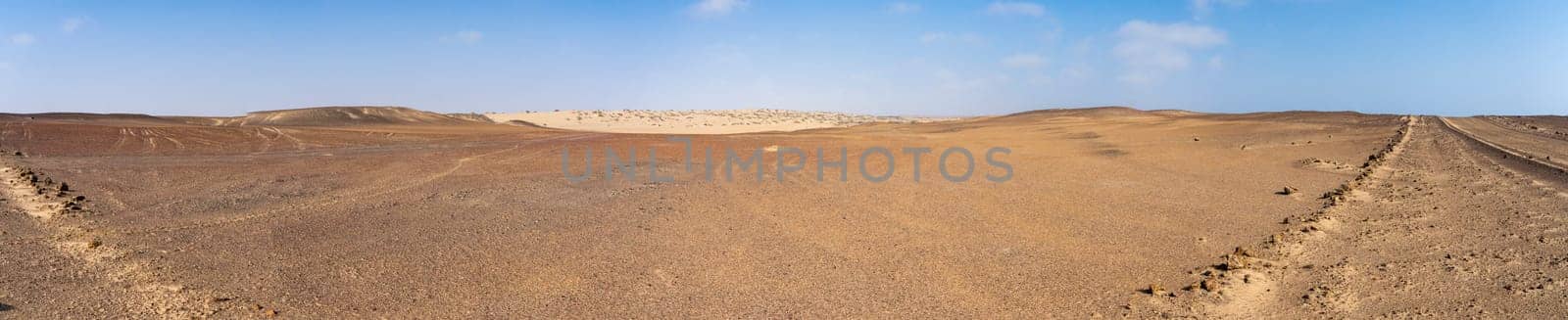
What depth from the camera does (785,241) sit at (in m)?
7.38

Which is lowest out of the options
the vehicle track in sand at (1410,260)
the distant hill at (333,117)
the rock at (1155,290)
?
the rock at (1155,290)

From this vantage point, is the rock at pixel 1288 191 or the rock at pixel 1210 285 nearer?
the rock at pixel 1210 285

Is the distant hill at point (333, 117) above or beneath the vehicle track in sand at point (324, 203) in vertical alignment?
above

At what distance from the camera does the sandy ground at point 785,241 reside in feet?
17.5

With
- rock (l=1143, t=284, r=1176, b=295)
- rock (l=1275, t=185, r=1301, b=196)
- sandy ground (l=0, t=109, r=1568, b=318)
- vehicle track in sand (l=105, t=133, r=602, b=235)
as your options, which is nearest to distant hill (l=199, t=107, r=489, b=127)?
sandy ground (l=0, t=109, r=1568, b=318)

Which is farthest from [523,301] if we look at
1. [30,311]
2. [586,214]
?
[586,214]

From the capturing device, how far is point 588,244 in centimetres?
714

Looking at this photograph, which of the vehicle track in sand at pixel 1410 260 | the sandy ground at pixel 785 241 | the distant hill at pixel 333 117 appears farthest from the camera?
the distant hill at pixel 333 117

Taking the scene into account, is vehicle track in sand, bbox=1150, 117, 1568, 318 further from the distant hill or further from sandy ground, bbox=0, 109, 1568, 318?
the distant hill

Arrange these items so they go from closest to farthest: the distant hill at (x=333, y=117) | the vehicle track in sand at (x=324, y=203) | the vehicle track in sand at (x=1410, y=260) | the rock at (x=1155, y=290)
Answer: the vehicle track in sand at (x=1410, y=260) → the rock at (x=1155, y=290) → the vehicle track in sand at (x=324, y=203) → the distant hill at (x=333, y=117)

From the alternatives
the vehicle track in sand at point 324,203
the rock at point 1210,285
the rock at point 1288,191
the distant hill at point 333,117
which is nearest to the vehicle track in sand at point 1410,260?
the rock at point 1210,285

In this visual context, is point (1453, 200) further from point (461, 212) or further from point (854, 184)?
point (461, 212)

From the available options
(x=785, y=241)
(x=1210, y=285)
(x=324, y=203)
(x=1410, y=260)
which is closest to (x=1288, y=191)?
(x=1410, y=260)

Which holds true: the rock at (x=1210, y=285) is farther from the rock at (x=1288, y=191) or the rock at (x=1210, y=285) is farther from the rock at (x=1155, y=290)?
the rock at (x=1288, y=191)
